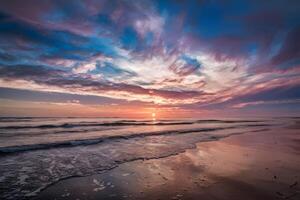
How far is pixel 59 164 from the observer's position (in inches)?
333

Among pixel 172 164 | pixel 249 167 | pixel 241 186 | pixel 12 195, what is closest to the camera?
pixel 12 195

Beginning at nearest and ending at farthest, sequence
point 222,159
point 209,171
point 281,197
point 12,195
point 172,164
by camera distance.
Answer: point 281,197, point 12,195, point 209,171, point 172,164, point 222,159

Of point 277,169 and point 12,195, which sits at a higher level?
point 277,169

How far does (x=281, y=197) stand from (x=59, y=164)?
8.60m

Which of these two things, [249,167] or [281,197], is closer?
[281,197]

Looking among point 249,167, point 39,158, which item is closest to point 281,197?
point 249,167

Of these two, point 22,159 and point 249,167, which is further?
point 22,159

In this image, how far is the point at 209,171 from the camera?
23.5 feet

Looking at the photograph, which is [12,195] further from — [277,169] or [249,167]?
[277,169]

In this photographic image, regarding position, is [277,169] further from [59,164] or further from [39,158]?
[39,158]

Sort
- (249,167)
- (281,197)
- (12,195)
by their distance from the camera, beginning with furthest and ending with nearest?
1. (249,167)
2. (12,195)
3. (281,197)

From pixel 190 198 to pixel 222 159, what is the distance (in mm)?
5010

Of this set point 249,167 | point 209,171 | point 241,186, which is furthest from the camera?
point 249,167

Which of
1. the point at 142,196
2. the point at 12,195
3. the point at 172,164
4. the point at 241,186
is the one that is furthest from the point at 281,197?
the point at 12,195
